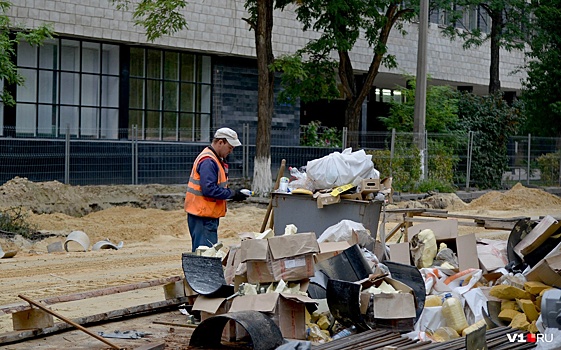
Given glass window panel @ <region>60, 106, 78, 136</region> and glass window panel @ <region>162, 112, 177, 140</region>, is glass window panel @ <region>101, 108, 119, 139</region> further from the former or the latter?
glass window panel @ <region>162, 112, 177, 140</region>

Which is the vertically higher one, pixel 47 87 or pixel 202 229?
pixel 47 87

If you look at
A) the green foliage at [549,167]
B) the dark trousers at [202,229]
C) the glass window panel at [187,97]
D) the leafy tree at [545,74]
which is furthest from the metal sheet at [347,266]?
the leafy tree at [545,74]

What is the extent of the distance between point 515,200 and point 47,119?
1334cm

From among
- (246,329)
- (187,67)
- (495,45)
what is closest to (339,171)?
(246,329)

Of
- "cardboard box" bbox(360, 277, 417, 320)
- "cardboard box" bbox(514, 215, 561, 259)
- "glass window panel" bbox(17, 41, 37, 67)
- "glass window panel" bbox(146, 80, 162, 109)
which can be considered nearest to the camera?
"cardboard box" bbox(360, 277, 417, 320)

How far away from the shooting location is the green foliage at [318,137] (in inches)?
Result: 1158

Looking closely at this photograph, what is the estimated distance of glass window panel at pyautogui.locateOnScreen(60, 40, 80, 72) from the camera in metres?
23.9

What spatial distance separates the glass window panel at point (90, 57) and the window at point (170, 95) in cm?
115

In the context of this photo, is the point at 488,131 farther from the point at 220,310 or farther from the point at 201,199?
the point at 220,310

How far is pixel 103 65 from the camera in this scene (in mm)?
24984

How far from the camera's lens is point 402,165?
85.2 feet

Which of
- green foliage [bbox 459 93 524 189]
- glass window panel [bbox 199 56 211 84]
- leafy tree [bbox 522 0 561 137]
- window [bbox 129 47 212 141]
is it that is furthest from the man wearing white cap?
leafy tree [bbox 522 0 561 137]

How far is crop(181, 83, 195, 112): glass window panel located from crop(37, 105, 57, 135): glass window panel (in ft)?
15.0
